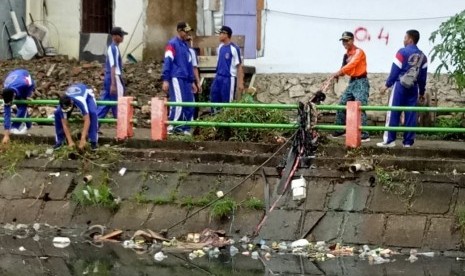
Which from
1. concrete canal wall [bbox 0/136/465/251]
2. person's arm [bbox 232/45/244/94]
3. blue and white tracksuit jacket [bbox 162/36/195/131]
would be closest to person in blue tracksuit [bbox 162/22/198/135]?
blue and white tracksuit jacket [bbox 162/36/195/131]

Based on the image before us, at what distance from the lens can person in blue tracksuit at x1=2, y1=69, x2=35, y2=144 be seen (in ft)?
46.5

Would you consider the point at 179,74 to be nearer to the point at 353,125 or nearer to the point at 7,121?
the point at 7,121

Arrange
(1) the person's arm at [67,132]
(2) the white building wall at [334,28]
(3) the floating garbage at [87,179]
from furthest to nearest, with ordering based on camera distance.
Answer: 1. (2) the white building wall at [334,28]
2. (1) the person's arm at [67,132]
3. (3) the floating garbage at [87,179]

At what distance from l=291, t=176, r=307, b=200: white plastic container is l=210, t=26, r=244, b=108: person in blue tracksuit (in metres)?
3.62

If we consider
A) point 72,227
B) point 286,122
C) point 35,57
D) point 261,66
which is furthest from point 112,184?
point 35,57

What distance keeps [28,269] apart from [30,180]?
3.10 metres

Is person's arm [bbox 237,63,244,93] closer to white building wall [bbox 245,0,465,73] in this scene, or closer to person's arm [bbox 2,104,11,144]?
white building wall [bbox 245,0,465,73]

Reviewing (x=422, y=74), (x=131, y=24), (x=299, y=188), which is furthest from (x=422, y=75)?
(x=131, y=24)

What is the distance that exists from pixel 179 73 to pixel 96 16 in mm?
6326

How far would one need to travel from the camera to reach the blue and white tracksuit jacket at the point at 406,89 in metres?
13.4

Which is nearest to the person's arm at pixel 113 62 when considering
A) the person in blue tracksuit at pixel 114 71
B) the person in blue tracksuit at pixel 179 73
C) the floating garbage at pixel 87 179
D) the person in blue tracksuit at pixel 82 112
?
the person in blue tracksuit at pixel 114 71

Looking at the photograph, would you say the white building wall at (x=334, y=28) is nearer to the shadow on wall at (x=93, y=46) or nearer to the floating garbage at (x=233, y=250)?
the shadow on wall at (x=93, y=46)

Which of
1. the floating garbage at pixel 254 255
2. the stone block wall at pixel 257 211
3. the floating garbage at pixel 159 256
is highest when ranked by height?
the stone block wall at pixel 257 211

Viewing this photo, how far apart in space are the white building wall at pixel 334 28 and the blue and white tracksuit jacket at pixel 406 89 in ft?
11.2
